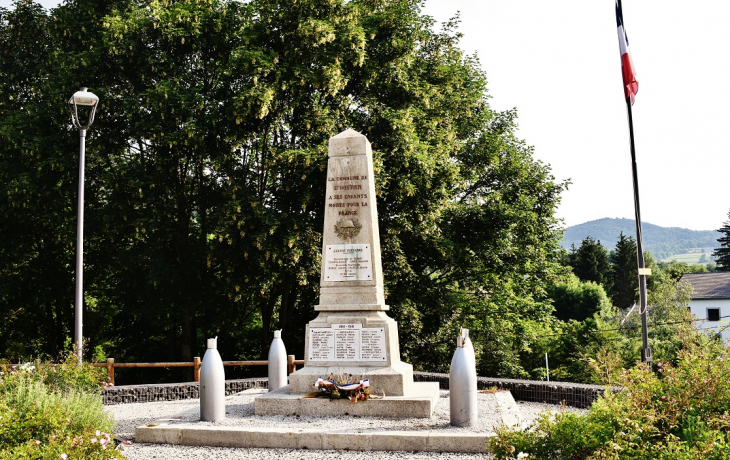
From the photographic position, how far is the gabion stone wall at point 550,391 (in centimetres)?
1152

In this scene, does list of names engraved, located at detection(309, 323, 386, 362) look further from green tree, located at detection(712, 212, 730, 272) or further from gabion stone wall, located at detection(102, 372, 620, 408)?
green tree, located at detection(712, 212, 730, 272)

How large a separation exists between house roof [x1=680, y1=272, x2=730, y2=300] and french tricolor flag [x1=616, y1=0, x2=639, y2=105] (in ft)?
162

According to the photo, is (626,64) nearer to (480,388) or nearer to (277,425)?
(480,388)

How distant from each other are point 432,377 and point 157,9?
13.1 meters

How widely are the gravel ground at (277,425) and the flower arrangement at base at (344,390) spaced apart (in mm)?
358

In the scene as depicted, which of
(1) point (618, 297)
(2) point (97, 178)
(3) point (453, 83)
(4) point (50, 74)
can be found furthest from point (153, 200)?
(1) point (618, 297)

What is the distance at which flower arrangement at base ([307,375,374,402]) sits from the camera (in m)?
9.50

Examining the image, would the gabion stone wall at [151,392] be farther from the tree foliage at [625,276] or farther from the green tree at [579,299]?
the tree foliage at [625,276]

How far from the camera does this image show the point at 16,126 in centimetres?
1906

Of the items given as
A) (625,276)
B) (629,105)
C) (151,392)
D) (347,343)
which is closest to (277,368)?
(347,343)

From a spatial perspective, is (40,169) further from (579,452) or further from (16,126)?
(579,452)

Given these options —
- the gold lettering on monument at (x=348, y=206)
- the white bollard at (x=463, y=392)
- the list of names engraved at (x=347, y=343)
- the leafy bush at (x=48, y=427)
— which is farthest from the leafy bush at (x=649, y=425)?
the gold lettering on monument at (x=348, y=206)

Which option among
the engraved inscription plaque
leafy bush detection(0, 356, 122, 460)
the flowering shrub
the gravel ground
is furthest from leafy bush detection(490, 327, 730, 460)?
the flowering shrub

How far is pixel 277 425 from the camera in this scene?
28.9ft
